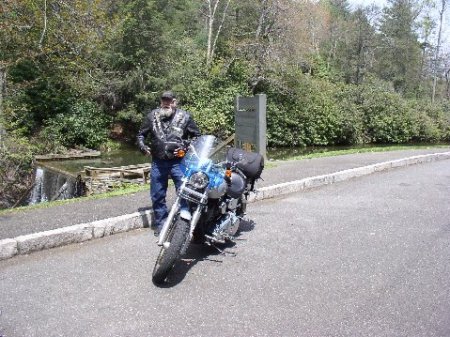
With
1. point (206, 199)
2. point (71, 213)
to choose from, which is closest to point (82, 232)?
point (71, 213)

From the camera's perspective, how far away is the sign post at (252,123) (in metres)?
11.0

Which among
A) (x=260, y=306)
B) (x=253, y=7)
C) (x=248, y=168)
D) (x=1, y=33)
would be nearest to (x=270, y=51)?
(x=253, y=7)

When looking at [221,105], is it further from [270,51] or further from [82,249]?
[82,249]

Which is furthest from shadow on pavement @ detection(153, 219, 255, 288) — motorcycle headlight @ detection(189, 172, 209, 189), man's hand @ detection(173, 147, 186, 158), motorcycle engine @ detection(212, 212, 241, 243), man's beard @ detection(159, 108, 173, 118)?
man's beard @ detection(159, 108, 173, 118)

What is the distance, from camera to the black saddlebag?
5523 mm

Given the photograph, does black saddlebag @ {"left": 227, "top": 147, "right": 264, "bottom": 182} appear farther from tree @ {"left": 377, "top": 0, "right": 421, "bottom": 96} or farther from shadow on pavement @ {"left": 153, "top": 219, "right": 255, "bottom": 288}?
tree @ {"left": 377, "top": 0, "right": 421, "bottom": 96}

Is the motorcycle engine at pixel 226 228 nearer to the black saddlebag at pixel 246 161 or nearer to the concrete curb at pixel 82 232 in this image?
the black saddlebag at pixel 246 161

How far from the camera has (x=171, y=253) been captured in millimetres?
4371

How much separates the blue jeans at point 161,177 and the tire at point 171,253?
137cm

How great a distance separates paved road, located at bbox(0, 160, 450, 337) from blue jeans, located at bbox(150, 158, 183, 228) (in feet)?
1.45

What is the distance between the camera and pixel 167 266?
4.36m

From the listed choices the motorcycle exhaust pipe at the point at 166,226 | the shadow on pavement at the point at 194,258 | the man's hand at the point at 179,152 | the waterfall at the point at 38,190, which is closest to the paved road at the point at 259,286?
the shadow on pavement at the point at 194,258

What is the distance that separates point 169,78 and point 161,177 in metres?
20.7

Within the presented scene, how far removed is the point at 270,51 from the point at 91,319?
25.6 meters
